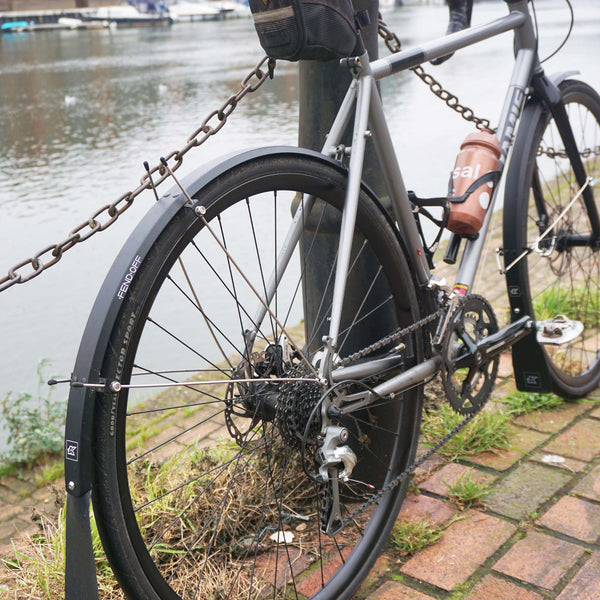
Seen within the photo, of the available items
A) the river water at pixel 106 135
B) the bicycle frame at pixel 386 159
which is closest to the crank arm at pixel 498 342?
the bicycle frame at pixel 386 159

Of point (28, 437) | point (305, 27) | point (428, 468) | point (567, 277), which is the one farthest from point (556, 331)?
point (28, 437)

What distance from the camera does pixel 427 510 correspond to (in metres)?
2.79

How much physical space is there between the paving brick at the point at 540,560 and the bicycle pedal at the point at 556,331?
0.86 meters

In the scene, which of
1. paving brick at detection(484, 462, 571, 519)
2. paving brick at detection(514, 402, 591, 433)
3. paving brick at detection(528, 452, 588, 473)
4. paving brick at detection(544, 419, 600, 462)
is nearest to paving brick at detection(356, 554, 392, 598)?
paving brick at detection(484, 462, 571, 519)

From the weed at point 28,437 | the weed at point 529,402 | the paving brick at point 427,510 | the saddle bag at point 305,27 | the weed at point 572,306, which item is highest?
the saddle bag at point 305,27

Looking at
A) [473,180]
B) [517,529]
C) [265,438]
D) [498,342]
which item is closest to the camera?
[265,438]

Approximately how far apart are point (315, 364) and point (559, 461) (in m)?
1.29

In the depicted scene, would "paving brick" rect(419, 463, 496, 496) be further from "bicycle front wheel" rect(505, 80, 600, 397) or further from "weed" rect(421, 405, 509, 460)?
"bicycle front wheel" rect(505, 80, 600, 397)

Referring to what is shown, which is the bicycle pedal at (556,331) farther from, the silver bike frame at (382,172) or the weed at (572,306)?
the weed at (572,306)

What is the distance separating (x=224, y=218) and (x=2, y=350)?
8.55 ft

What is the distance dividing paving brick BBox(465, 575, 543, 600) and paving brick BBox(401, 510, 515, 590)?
0.19ft

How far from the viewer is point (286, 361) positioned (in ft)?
7.27

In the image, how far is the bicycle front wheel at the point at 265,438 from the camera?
1794 millimetres

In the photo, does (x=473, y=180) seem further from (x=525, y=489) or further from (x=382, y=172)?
(x=525, y=489)
